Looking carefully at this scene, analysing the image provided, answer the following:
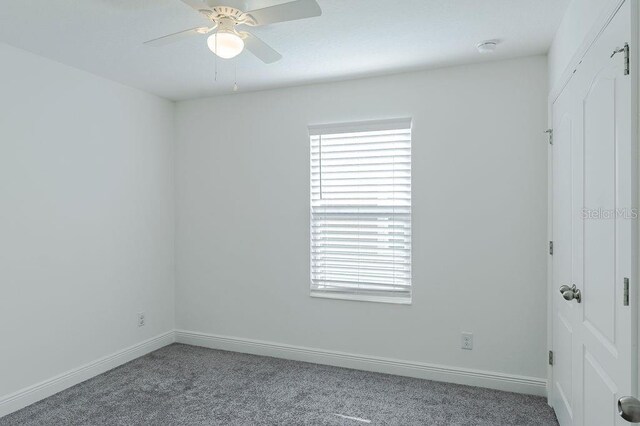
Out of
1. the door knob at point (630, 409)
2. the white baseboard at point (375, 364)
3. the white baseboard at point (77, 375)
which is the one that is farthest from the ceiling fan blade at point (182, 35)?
the white baseboard at point (375, 364)

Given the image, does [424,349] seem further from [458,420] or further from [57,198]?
[57,198]

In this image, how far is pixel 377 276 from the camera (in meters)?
3.54

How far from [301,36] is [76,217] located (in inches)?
87.1

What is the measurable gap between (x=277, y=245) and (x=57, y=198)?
1765 millimetres

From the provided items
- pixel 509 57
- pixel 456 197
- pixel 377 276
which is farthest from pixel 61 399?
pixel 509 57

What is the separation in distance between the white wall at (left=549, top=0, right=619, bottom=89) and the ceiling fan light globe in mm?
1541

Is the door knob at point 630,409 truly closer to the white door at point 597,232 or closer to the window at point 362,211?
the white door at point 597,232

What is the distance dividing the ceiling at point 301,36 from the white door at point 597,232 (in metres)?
0.60

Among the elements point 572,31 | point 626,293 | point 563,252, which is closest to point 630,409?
point 626,293

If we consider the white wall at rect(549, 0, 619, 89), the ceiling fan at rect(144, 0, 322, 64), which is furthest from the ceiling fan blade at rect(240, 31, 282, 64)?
the white wall at rect(549, 0, 619, 89)

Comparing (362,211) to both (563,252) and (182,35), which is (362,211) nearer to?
(563,252)

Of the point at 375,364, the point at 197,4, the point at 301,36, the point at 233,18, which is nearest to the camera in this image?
the point at 197,4

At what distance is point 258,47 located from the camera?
225 centimetres

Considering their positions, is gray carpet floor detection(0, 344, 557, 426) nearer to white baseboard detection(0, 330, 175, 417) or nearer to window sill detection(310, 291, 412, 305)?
white baseboard detection(0, 330, 175, 417)
